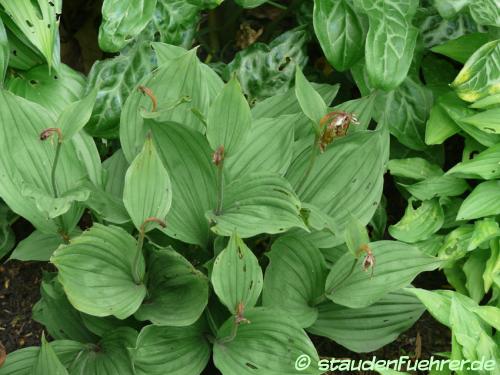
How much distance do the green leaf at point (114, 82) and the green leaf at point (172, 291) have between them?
1.78 feet

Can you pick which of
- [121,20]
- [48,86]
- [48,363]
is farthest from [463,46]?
[48,363]

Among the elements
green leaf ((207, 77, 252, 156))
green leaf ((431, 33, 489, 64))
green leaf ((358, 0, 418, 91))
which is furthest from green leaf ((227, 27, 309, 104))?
green leaf ((207, 77, 252, 156))

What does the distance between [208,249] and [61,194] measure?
1.45 feet

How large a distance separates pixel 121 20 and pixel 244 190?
671 millimetres

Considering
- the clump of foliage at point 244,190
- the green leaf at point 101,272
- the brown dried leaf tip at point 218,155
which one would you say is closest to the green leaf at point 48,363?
the clump of foliage at point 244,190


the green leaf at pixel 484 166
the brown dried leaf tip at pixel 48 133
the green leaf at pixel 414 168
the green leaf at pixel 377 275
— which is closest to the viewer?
the brown dried leaf tip at pixel 48 133

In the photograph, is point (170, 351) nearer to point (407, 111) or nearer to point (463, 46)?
point (407, 111)

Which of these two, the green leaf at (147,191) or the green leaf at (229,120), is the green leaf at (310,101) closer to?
the green leaf at (229,120)

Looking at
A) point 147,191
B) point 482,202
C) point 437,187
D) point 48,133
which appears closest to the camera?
point 48,133

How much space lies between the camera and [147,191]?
1746 mm

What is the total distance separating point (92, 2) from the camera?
2.77 m

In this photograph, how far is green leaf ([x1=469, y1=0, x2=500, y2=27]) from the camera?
83.1 inches

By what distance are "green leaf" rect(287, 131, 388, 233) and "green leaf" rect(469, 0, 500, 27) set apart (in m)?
0.46

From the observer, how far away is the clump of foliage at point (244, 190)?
5.91 feet
